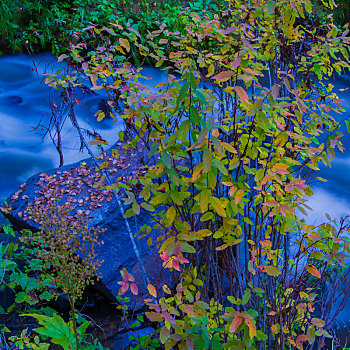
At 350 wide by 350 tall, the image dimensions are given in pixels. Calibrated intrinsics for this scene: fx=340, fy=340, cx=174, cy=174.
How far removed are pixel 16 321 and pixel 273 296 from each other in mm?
2137

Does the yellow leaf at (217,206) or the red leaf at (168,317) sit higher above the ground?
the yellow leaf at (217,206)

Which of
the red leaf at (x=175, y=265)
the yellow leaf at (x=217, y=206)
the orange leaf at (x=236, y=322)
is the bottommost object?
the orange leaf at (x=236, y=322)

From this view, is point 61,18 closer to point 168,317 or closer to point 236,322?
point 168,317

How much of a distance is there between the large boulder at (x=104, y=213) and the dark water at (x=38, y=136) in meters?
1.32

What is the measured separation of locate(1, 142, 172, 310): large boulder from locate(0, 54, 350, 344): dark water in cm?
132

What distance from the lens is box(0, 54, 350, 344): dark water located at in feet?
15.9

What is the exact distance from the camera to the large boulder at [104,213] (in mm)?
3070

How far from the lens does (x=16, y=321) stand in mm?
2846

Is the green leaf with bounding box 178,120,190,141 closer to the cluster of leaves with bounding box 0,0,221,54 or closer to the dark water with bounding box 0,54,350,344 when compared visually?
the dark water with bounding box 0,54,350,344

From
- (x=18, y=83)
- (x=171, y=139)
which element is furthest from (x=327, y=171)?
(x=18, y=83)

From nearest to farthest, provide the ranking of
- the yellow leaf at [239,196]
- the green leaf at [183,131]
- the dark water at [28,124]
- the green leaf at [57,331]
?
the green leaf at [183,131] → the yellow leaf at [239,196] → the green leaf at [57,331] → the dark water at [28,124]

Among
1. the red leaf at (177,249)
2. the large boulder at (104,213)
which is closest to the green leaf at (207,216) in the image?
the red leaf at (177,249)

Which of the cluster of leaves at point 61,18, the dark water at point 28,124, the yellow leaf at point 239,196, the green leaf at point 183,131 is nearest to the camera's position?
the green leaf at point 183,131

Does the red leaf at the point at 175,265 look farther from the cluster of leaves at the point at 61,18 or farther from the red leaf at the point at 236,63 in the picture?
the cluster of leaves at the point at 61,18
